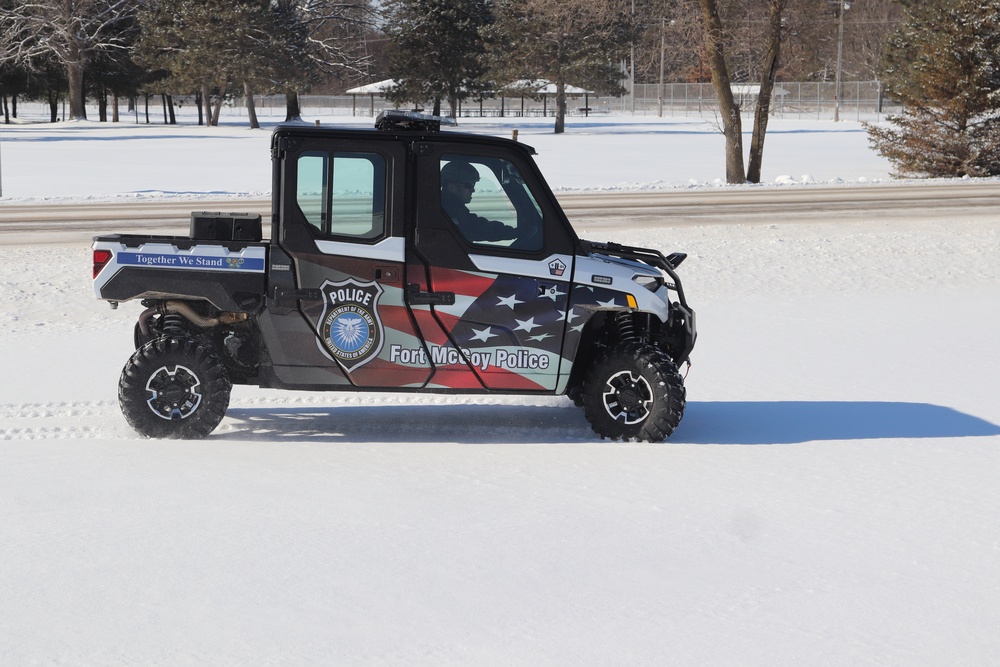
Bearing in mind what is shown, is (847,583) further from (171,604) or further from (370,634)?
(171,604)

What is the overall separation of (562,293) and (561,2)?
76.7 feet

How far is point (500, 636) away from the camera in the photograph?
437 cm

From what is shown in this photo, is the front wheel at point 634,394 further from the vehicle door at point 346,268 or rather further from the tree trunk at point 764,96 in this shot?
the tree trunk at point 764,96

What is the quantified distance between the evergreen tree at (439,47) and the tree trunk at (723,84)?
141 ft

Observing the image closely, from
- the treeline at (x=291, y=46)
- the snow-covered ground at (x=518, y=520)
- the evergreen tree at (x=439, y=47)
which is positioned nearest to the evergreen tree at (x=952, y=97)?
the snow-covered ground at (x=518, y=520)

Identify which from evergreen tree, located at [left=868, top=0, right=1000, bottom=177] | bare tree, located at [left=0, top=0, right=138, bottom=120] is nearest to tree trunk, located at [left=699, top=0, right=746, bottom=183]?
evergreen tree, located at [left=868, top=0, right=1000, bottom=177]

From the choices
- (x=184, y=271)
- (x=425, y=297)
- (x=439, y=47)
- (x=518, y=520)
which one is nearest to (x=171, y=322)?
(x=184, y=271)

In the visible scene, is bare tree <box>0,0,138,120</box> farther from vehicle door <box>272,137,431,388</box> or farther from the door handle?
the door handle

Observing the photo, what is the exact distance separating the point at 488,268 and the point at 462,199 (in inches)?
17.5

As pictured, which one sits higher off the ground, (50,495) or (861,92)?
(861,92)

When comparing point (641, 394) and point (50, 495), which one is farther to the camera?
point (641, 394)

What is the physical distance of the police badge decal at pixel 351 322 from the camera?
6941mm

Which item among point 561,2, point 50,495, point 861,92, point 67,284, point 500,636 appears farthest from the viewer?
point 861,92

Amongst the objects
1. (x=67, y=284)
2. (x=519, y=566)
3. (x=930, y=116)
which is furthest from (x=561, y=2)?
(x=519, y=566)
